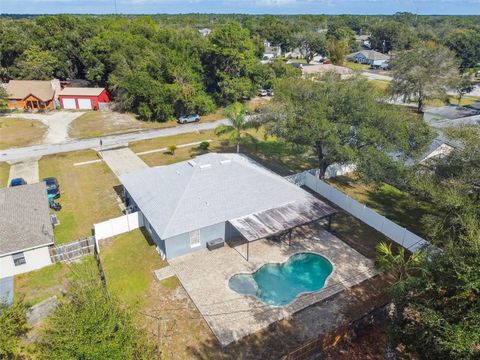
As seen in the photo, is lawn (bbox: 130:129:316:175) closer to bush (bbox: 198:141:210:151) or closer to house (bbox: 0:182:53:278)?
bush (bbox: 198:141:210:151)

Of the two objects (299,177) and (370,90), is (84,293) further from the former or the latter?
(370,90)

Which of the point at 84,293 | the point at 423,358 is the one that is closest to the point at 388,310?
the point at 423,358

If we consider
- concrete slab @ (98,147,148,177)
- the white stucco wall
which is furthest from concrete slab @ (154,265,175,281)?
concrete slab @ (98,147,148,177)

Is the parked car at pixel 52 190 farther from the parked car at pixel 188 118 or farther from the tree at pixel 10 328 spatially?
the parked car at pixel 188 118

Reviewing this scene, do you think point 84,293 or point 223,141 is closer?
point 84,293

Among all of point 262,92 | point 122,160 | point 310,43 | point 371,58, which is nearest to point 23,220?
point 122,160

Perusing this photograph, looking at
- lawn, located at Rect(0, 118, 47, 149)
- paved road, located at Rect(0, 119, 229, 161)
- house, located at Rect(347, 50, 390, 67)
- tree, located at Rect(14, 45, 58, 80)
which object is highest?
tree, located at Rect(14, 45, 58, 80)
